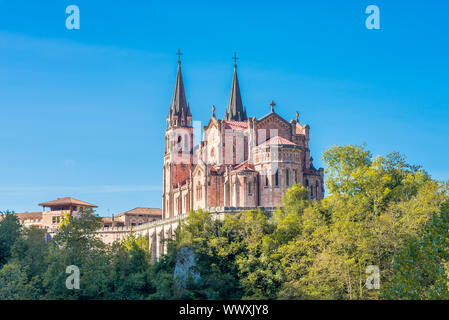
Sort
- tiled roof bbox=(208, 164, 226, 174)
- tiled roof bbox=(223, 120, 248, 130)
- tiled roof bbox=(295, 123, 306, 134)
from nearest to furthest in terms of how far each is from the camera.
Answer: tiled roof bbox=(208, 164, 226, 174) < tiled roof bbox=(295, 123, 306, 134) < tiled roof bbox=(223, 120, 248, 130)

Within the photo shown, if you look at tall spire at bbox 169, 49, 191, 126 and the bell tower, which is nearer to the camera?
the bell tower

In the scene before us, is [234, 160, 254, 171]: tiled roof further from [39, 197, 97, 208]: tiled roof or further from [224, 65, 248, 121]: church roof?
[39, 197, 97, 208]: tiled roof

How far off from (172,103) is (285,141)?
27.5 metres

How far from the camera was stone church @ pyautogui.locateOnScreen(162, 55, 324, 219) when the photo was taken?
66875 millimetres

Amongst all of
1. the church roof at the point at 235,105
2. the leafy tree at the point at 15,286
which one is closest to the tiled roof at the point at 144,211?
the church roof at the point at 235,105

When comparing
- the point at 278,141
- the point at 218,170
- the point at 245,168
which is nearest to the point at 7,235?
the point at 218,170

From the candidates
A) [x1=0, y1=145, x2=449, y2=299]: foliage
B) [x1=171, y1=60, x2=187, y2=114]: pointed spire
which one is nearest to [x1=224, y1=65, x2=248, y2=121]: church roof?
[x1=171, y1=60, x2=187, y2=114]: pointed spire

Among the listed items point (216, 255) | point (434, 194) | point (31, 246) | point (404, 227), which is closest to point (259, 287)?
point (216, 255)

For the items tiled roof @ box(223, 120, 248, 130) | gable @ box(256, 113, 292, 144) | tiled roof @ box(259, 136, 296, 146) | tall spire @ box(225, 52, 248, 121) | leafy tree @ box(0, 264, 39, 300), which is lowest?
leafy tree @ box(0, 264, 39, 300)

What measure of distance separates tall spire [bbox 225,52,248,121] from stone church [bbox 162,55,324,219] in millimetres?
998

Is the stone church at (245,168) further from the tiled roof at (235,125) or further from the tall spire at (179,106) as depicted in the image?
the tall spire at (179,106)

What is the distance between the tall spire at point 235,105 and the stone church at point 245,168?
998 mm

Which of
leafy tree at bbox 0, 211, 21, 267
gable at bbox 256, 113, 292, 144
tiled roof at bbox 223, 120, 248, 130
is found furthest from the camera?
tiled roof at bbox 223, 120, 248, 130
